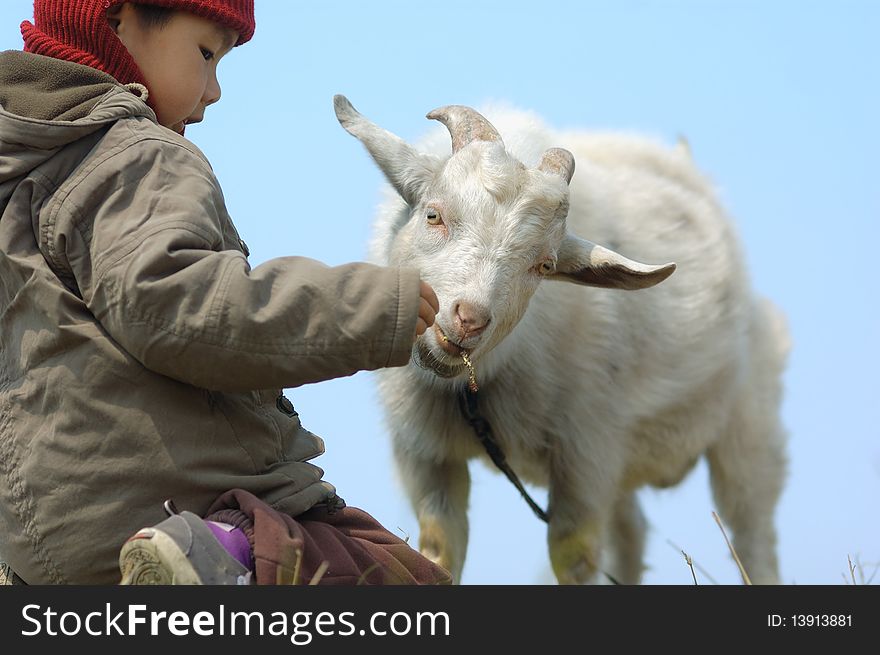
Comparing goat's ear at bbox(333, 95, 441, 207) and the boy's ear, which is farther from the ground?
goat's ear at bbox(333, 95, 441, 207)

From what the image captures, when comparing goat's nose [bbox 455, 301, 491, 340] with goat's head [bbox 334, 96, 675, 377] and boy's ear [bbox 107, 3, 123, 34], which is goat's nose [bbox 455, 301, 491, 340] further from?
boy's ear [bbox 107, 3, 123, 34]

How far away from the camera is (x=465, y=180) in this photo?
14.9 feet

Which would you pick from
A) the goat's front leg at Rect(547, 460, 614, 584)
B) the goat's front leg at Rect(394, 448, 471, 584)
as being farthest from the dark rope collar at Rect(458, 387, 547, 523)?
the goat's front leg at Rect(394, 448, 471, 584)

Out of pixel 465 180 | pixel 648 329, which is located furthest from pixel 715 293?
pixel 465 180

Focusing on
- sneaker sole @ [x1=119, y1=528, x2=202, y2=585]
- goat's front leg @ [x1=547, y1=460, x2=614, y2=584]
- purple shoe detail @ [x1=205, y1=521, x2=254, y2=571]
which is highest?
goat's front leg @ [x1=547, y1=460, x2=614, y2=584]

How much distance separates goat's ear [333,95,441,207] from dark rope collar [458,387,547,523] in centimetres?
113

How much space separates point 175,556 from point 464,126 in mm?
2906

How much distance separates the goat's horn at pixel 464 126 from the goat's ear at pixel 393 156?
0.14 m

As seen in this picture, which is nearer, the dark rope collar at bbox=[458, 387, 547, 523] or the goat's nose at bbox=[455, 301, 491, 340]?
the goat's nose at bbox=[455, 301, 491, 340]

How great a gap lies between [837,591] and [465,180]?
7.06 ft

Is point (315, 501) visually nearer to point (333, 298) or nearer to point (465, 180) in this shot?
point (333, 298)

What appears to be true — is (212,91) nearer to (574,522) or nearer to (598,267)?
(598,267)

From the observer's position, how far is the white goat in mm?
4379

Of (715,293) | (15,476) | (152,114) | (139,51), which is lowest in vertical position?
(15,476)
